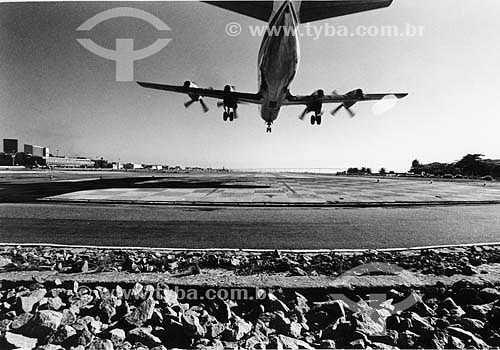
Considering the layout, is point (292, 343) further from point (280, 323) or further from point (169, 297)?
point (169, 297)

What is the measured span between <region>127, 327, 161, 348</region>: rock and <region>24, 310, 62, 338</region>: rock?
1.01 meters

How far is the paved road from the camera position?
7750mm

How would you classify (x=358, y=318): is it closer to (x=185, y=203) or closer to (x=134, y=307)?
(x=134, y=307)

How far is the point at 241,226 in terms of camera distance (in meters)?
9.66

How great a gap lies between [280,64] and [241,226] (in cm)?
1460

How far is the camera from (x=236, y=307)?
4.08 meters

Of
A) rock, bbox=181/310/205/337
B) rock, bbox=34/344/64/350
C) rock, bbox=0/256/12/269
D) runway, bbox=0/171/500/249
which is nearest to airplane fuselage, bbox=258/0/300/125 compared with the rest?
runway, bbox=0/171/500/249

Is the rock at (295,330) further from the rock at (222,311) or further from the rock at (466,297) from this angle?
the rock at (466,297)

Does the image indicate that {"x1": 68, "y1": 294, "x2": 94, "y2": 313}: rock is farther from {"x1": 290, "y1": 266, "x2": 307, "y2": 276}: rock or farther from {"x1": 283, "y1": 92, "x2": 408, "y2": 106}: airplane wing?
{"x1": 283, "y1": 92, "x2": 408, "y2": 106}: airplane wing

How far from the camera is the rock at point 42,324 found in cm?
332

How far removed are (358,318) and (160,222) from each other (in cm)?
812

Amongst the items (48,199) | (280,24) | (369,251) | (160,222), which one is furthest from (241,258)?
(280,24)

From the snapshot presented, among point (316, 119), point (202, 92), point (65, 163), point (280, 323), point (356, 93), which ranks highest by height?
point (202, 92)

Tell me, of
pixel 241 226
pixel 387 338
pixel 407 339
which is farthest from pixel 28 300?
pixel 241 226
